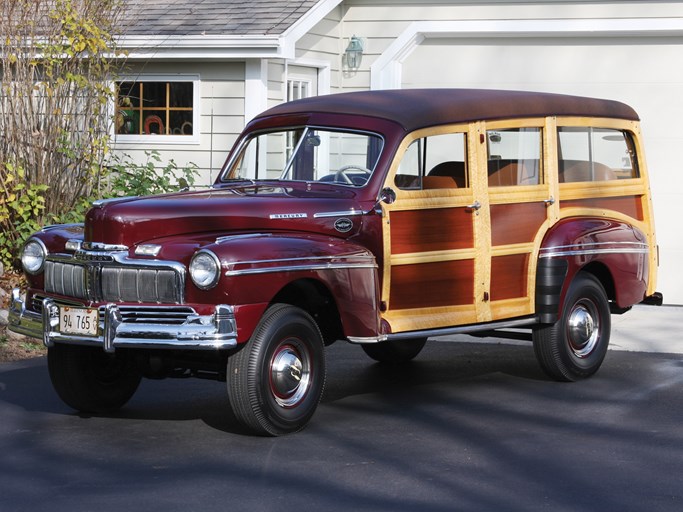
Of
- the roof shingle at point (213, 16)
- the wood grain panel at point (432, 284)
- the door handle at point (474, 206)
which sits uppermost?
the roof shingle at point (213, 16)

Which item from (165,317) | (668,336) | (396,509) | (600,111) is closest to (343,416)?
(165,317)

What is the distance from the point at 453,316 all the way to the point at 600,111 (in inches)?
85.7

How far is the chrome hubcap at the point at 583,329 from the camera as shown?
8.59 meters

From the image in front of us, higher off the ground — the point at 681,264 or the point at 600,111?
the point at 600,111

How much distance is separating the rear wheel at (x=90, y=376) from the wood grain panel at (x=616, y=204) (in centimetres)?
321

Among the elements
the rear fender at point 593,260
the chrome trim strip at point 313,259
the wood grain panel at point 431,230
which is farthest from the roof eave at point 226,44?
the chrome trim strip at point 313,259

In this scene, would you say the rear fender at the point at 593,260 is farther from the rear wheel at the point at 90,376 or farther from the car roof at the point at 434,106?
the rear wheel at the point at 90,376

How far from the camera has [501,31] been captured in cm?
1319

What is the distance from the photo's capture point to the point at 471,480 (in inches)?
235

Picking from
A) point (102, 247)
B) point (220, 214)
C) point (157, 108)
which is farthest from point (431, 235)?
point (157, 108)

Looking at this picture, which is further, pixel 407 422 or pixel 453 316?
pixel 453 316

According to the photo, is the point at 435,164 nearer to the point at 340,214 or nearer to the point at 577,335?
the point at 340,214

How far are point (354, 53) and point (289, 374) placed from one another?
7622 millimetres

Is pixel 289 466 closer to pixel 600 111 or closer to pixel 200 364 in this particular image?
pixel 200 364
